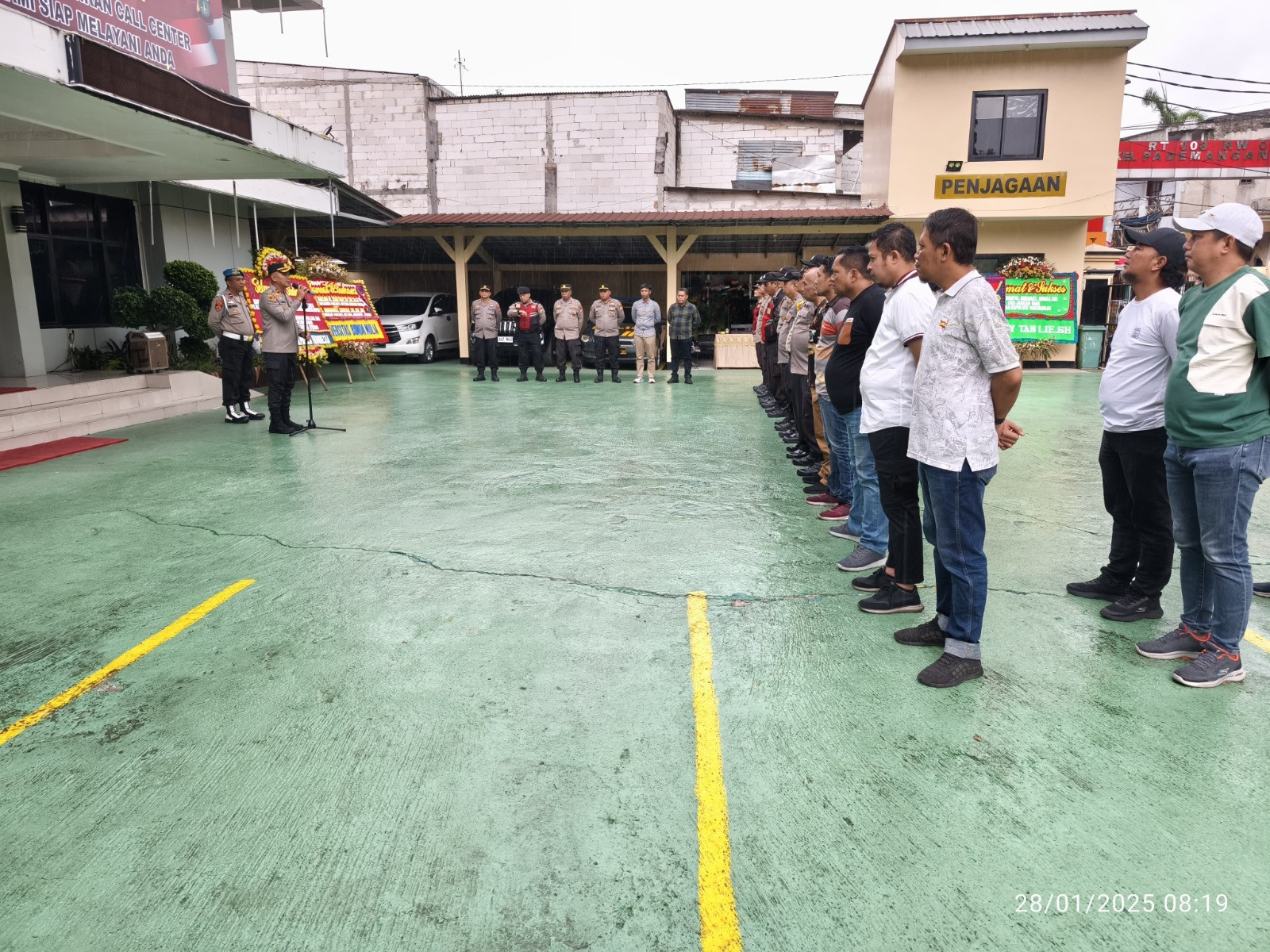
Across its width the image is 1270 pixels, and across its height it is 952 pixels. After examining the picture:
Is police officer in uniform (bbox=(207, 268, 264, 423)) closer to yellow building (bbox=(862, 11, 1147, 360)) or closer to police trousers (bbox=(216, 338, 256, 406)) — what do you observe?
police trousers (bbox=(216, 338, 256, 406))

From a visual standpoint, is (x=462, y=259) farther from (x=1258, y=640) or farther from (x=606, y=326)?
(x=1258, y=640)

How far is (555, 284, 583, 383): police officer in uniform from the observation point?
1409cm

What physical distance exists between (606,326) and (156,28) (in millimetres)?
7891

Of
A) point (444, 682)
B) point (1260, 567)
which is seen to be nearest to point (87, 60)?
point (444, 682)

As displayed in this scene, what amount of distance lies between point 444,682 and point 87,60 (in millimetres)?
6235

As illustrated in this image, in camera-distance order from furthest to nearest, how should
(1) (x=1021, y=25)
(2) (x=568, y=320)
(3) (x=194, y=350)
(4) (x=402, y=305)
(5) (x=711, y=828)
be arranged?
(4) (x=402, y=305) < (1) (x=1021, y=25) < (2) (x=568, y=320) < (3) (x=194, y=350) < (5) (x=711, y=828)

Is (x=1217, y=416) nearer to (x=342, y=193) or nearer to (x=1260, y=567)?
(x=1260, y=567)

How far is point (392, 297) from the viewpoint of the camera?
61.0 feet

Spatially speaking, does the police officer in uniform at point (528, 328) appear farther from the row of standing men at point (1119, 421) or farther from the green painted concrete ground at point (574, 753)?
the row of standing men at point (1119, 421)

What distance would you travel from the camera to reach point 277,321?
8.46 meters

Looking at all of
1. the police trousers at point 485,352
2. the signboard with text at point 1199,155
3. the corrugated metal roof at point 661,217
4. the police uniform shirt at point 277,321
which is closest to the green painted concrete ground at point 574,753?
the police uniform shirt at point 277,321

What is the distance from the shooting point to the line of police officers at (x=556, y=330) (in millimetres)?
14227
